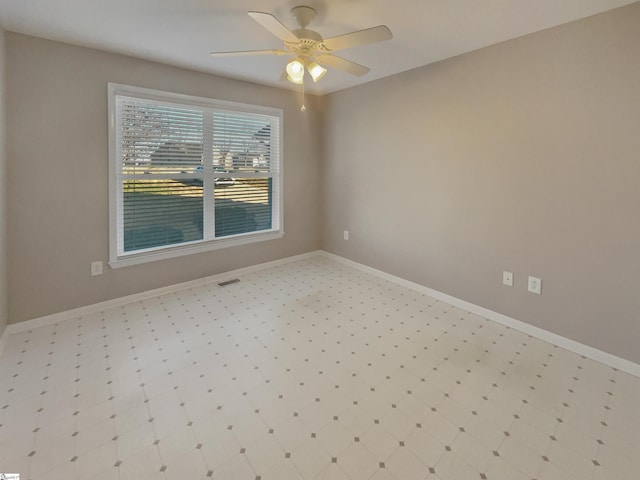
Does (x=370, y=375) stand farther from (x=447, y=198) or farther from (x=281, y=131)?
(x=281, y=131)

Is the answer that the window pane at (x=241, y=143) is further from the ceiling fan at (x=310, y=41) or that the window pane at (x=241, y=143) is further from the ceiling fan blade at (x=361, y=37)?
the ceiling fan blade at (x=361, y=37)

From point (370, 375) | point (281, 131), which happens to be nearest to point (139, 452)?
point (370, 375)

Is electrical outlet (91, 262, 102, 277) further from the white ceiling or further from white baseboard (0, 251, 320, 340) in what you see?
the white ceiling

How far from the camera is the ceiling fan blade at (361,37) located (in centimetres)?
186

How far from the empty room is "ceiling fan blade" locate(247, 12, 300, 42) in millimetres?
19

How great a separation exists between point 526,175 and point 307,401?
242cm

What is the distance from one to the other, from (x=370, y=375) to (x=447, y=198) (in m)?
1.97

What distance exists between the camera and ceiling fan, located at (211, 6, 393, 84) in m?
1.88

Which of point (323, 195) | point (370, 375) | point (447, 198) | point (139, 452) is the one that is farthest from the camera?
point (323, 195)

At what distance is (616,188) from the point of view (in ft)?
7.20

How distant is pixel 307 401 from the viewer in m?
1.92

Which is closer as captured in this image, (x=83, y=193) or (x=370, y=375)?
(x=370, y=375)

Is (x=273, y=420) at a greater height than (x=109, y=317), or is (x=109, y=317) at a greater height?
(x=109, y=317)

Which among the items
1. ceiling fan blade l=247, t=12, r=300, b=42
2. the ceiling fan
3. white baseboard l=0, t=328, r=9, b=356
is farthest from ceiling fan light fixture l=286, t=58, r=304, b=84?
white baseboard l=0, t=328, r=9, b=356
